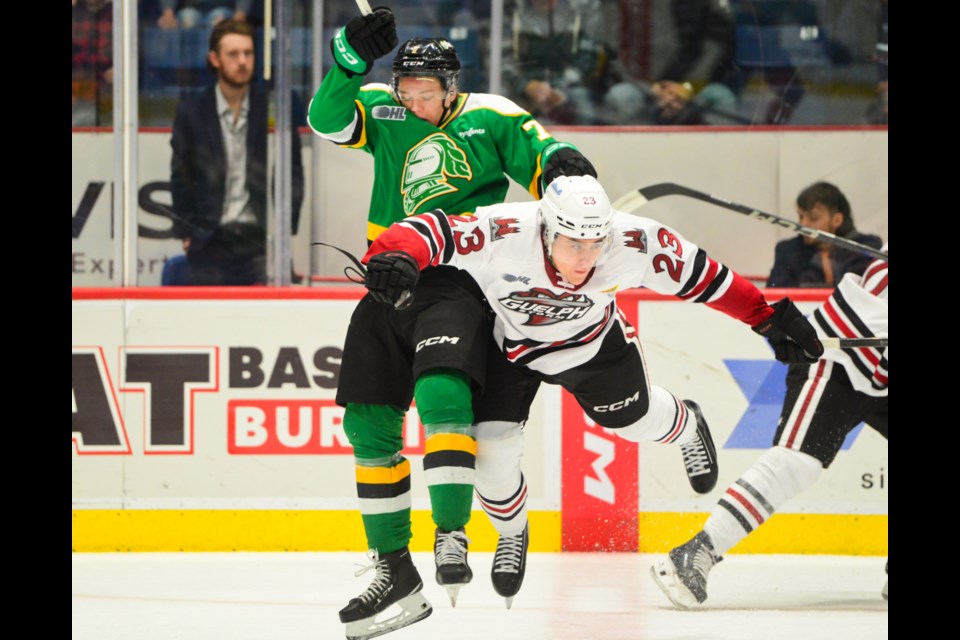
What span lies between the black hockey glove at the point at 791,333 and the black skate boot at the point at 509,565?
843 millimetres

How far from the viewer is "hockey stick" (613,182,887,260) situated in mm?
4809

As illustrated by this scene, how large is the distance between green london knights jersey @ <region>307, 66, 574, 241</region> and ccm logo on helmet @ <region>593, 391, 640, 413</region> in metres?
0.61

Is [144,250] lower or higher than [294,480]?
higher

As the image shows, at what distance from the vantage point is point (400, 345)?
3904mm

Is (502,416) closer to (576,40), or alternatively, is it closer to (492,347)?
(492,347)

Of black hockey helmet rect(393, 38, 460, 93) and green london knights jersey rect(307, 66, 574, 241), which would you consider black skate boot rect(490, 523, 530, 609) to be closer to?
green london knights jersey rect(307, 66, 574, 241)

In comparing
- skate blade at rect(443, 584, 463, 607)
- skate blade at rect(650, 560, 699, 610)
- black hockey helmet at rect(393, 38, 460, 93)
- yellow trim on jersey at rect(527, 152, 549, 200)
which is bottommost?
skate blade at rect(650, 560, 699, 610)

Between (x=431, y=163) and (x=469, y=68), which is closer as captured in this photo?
(x=431, y=163)

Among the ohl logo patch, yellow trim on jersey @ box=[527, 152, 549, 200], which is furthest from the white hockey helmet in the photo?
the ohl logo patch

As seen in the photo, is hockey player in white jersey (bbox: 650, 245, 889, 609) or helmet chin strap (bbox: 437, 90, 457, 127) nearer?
helmet chin strap (bbox: 437, 90, 457, 127)

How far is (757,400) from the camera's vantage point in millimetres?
5742

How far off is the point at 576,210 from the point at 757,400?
7.85ft
